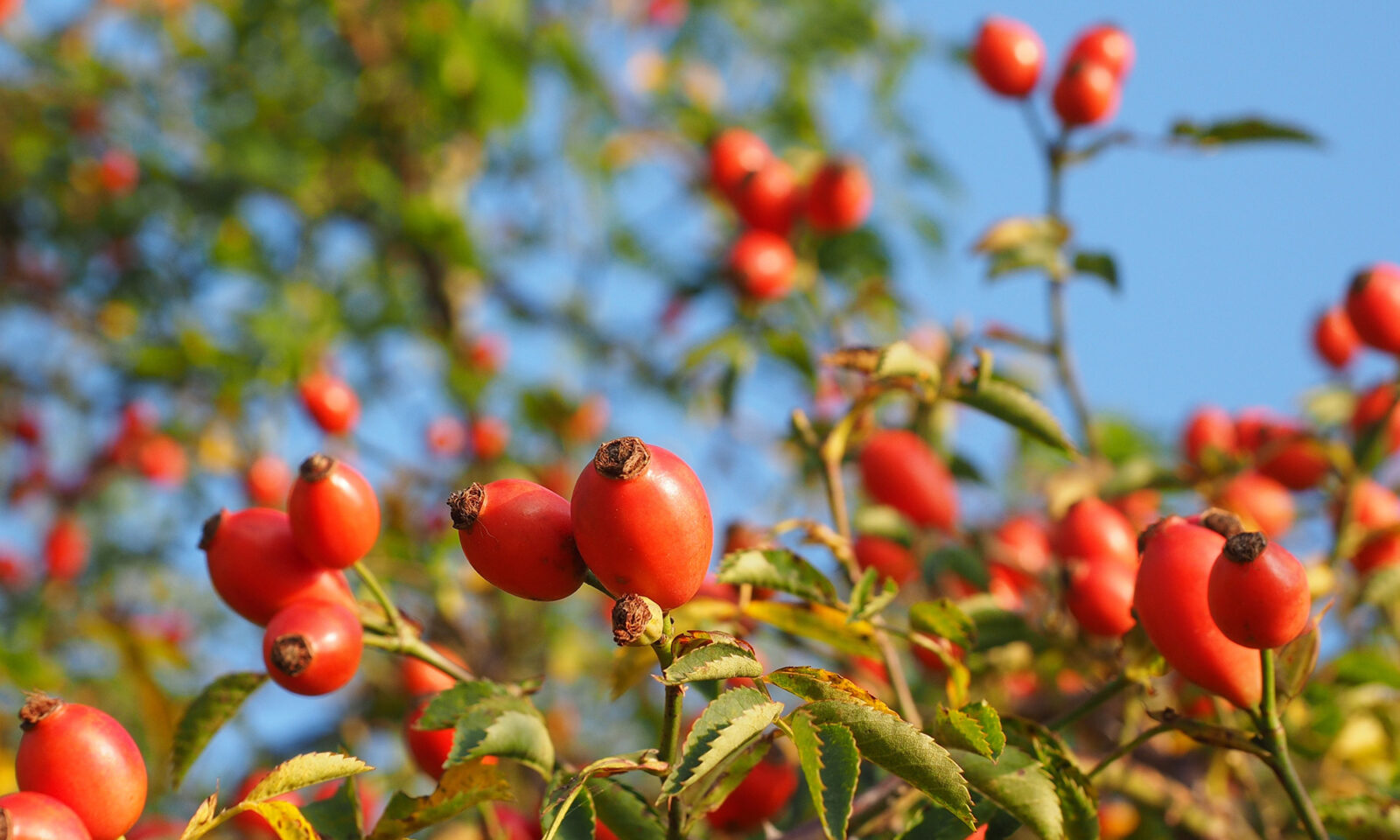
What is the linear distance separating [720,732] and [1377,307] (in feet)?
5.04

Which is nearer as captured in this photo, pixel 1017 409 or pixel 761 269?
pixel 1017 409

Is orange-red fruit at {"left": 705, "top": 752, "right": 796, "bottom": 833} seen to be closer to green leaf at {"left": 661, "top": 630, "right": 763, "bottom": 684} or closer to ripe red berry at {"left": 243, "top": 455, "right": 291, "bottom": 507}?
green leaf at {"left": 661, "top": 630, "right": 763, "bottom": 684}

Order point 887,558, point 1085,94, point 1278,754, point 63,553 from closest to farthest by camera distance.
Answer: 1. point 1278,754
2. point 887,558
3. point 1085,94
4. point 63,553

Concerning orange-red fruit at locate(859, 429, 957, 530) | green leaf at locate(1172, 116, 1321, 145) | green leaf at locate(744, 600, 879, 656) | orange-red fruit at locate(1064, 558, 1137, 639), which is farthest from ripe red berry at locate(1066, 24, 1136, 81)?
green leaf at locate(744, 600, 879, 656)

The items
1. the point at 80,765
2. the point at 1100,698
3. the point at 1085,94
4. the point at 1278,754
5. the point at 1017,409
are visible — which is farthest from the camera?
the point at 1085,94

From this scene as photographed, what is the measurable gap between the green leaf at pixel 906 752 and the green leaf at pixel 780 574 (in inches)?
13.2

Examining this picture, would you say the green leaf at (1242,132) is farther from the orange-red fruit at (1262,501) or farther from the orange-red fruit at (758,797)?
the orange-red fruit at (758,797)

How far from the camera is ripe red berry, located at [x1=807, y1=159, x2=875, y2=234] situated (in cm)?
289

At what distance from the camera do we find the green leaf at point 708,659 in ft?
2.72

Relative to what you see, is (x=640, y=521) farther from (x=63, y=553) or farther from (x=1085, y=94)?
(x=63, y=553)

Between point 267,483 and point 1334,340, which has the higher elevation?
point 267,483

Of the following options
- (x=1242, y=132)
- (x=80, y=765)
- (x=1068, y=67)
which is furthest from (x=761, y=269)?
(x=80, y=765)

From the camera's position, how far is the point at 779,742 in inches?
68.1

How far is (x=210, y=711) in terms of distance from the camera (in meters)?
1.27
